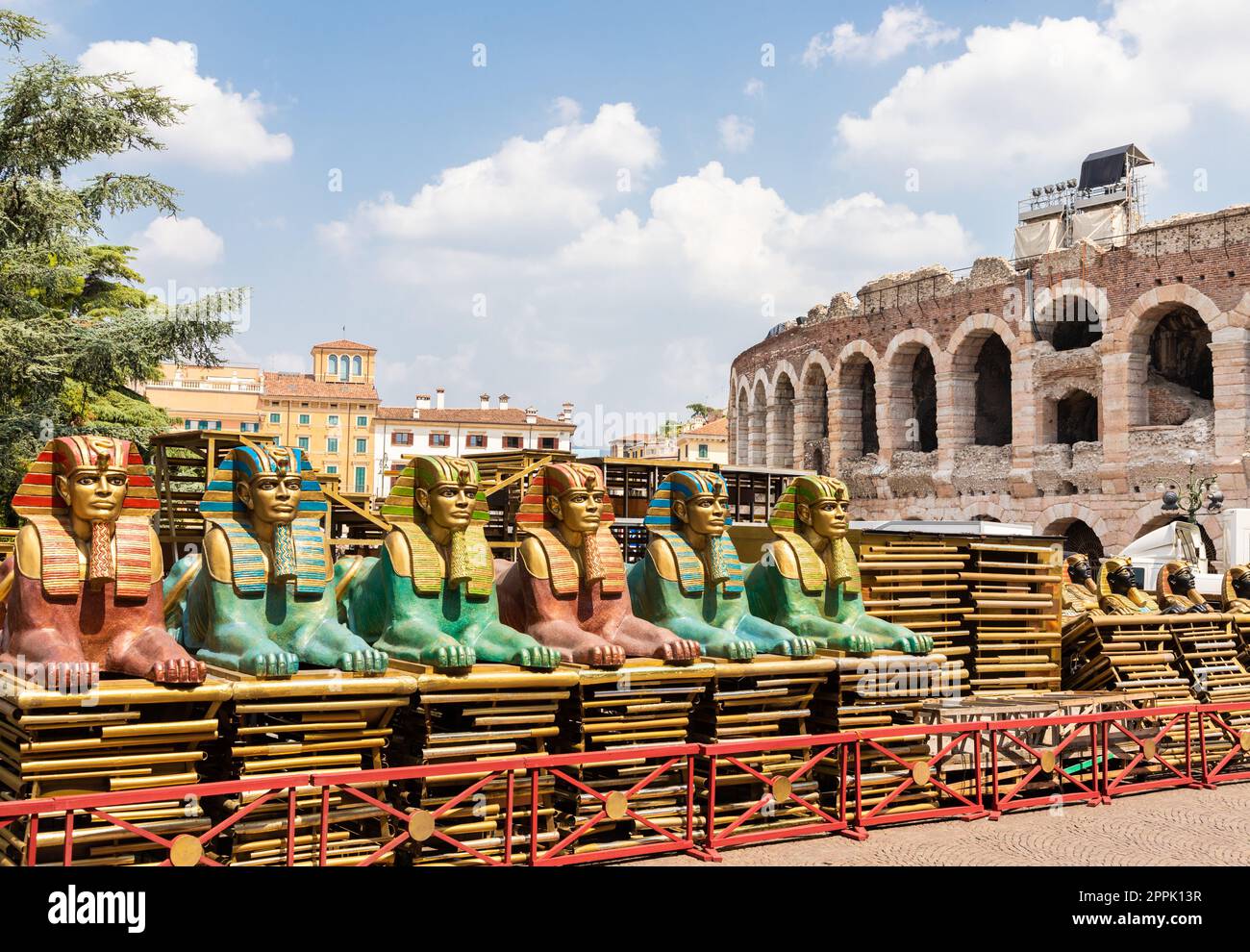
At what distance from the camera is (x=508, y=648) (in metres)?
7.39

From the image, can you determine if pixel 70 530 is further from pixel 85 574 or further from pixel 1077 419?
pixel 1077 419

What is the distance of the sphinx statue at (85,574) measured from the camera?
6.45 metres

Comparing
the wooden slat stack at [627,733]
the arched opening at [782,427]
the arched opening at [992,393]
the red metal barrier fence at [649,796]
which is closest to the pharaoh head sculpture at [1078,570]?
the red metal barrier fence at [649,796]

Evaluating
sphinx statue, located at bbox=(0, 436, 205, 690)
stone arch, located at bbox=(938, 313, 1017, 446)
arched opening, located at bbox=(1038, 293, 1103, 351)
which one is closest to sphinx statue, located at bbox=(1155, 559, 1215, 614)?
sphinx statue, located at bbox=(0, 436, 205, 690)

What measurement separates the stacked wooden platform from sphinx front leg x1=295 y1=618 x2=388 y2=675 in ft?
0.93

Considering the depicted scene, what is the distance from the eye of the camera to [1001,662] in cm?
1124

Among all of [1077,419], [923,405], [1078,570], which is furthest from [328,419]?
[1078,570]

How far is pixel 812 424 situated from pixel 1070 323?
10001 millimetres

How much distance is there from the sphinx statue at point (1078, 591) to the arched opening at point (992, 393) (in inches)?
610

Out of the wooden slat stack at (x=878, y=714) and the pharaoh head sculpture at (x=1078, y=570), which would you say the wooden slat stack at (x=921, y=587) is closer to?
the wooden slat stack at (x=878, y=714)

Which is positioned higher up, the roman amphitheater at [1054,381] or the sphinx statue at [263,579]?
the roman amphitheater at [1054,381]

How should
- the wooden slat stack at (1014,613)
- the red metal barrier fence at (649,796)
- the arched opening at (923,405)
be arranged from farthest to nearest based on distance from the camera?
the arched opening at (923,405) → the wooden slat stack at (1014,613) → the red metal barrier fence at (649,796)

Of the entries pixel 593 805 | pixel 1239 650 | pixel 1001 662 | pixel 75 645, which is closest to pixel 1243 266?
pixel 1239 650
